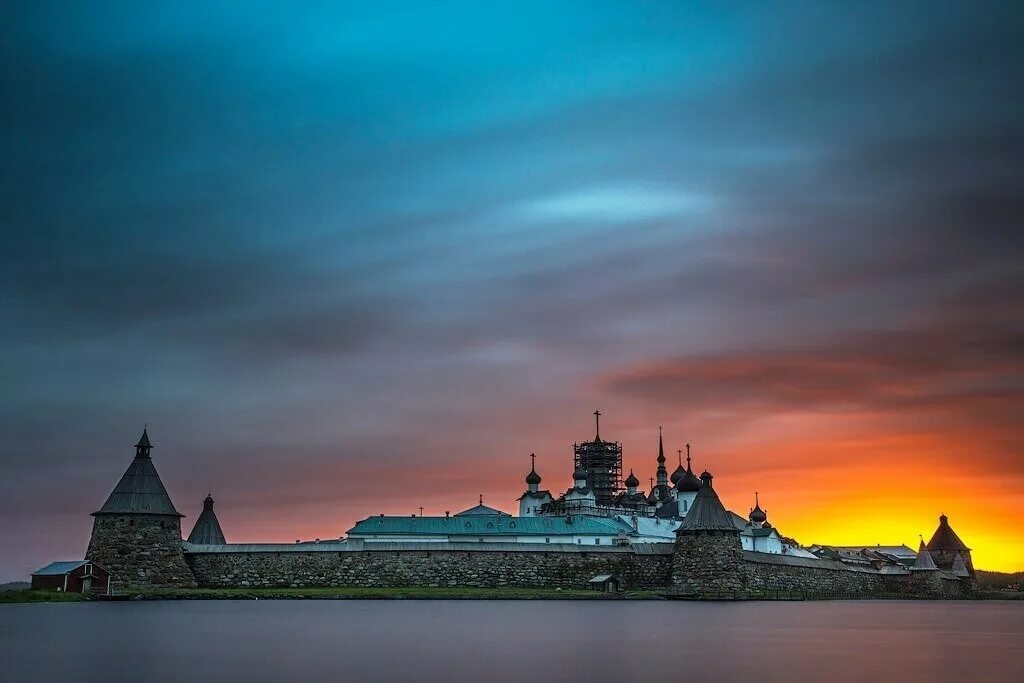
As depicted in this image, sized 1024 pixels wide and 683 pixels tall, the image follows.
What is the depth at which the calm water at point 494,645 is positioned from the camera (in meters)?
19.3

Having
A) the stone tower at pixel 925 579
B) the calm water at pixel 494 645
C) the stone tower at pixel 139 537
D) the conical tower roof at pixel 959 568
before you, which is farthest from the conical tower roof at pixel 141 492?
the conical tower roof at pixel 959 568

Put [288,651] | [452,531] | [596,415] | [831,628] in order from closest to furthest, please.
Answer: [288,651]
[831,628]
[452,531]
[596,415]

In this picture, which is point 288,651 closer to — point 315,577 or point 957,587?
point 315,577

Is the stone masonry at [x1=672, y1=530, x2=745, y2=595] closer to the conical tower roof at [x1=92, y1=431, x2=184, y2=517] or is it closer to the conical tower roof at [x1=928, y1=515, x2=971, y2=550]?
the conical tower roof at [x1=92, y1=431, x2=184, y2=517]

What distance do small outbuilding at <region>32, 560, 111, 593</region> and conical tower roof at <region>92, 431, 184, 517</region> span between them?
306cm

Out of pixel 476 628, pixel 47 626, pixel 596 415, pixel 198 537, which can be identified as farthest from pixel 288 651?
pixel 596 415

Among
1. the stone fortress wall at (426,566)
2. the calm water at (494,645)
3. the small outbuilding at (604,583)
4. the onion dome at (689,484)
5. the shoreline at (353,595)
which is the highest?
the onion dome at (689,484)

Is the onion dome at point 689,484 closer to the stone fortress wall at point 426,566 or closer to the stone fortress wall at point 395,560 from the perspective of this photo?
the stone fortress wall at point 395,560

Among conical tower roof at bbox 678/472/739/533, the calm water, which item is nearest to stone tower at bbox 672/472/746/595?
conical tower roof at bbox 678/472/739/533

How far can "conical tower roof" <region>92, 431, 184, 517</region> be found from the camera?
52812mm

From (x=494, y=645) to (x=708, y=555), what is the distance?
29.1 m

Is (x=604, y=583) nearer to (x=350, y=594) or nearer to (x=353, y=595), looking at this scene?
(x=353, y=595)

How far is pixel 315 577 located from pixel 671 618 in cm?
2293

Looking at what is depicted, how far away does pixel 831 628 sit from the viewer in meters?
31.5
